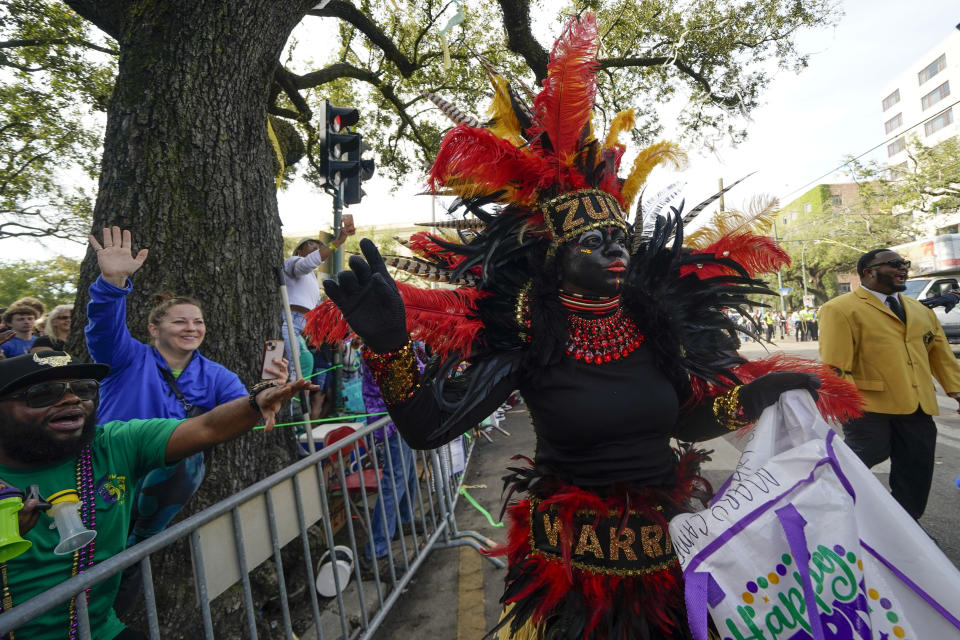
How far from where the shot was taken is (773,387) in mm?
1579

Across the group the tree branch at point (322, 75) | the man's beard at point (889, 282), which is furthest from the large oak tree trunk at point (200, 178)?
the tree branch at point (322, 75)

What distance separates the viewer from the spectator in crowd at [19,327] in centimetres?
512

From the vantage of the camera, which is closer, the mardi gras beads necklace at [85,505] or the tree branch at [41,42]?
the mardi gras beads necklace at [85,505]

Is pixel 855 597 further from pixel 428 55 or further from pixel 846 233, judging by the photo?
pixel 846 233

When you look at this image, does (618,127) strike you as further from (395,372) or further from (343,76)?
(343,76)

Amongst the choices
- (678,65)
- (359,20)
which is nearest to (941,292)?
(678,65)

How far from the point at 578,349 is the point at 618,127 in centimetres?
95

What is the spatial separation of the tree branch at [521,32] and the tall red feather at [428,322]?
594cm

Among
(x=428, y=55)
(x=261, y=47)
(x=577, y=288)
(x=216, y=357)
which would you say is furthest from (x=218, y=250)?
(x=428, y=55)

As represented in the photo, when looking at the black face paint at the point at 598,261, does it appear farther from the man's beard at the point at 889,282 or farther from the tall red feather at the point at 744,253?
the man's beard at the point at 889,282

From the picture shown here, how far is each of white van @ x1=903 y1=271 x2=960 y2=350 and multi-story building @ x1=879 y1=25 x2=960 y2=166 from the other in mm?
24397

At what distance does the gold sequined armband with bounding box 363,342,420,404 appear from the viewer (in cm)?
139

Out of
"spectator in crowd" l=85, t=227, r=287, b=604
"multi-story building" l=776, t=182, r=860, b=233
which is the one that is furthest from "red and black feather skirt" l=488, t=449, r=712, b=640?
"multi-story building" l=776, t=182, r=860, b=233

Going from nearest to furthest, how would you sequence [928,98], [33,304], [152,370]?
1. [152,370]
2. [33,304]
3. [928,98]
